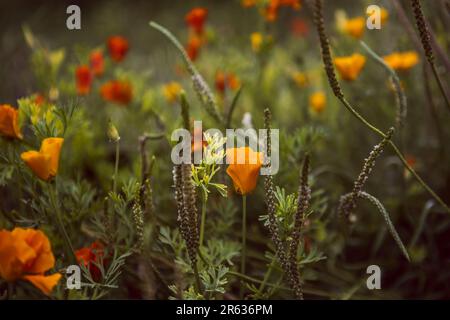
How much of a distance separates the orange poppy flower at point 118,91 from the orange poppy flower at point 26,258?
681 mm

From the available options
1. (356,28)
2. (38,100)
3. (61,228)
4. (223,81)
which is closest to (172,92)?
(223,81)

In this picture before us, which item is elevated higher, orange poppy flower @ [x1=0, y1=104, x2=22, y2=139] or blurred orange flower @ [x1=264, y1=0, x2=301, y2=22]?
blurred orange flower @ [x1=264, y1=0, x2=301, y2=22]

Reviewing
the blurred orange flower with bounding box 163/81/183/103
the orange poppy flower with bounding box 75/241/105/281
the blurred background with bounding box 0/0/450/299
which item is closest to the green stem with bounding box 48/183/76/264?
the orange poppy flower with bounding box 75/241/105/281

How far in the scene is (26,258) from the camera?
2.15 feet

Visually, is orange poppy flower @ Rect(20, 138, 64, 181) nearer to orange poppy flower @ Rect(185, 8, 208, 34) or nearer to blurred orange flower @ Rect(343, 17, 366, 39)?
orange poppy flower @ Rect(185, 8, 208, 34)

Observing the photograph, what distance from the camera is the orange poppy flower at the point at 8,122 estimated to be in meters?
0.75

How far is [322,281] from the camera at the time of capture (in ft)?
3.76

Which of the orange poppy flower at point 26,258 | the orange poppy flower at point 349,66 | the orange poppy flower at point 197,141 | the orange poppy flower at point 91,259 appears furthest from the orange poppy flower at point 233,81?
the orange poppy flower at point 26,258

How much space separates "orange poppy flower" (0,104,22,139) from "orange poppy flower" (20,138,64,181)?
78mm

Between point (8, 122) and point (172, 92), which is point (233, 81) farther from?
point (8, 122)

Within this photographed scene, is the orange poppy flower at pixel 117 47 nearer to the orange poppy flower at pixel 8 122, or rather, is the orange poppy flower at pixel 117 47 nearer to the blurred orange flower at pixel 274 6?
the blurred orange flower at pixel 274 6

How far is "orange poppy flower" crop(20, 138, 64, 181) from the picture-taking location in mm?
701

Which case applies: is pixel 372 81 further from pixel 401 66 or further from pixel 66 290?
pixel 66 290

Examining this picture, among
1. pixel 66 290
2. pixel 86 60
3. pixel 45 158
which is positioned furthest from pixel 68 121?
pixel 86 60
